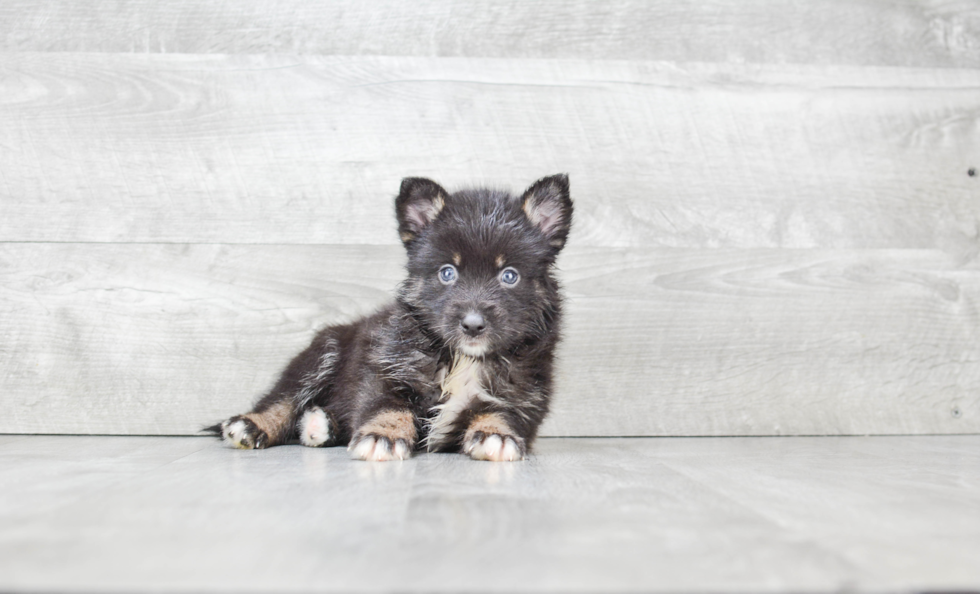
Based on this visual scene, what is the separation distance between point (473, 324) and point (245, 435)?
1.15 meters

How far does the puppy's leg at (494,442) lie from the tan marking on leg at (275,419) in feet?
Result: 3.00

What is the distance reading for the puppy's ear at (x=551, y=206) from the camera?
3.45 metres

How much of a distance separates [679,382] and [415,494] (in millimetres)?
2562

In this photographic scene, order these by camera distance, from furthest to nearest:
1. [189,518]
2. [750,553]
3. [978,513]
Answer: [978,513] → [189,518] → [750,553]

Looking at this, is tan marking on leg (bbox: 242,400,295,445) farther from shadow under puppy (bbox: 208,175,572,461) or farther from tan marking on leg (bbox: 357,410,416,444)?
tan marking on leg (bbox: 357,410,416,444)

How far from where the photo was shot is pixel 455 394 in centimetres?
339

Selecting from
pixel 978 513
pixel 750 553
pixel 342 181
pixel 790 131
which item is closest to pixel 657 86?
pixel 790 131

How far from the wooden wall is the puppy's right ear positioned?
0.81 meters

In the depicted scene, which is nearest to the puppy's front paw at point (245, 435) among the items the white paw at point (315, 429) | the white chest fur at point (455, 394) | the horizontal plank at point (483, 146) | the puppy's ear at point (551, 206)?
the white paw at point (315, 429)

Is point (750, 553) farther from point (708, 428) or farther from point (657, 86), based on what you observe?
point (657, 86)

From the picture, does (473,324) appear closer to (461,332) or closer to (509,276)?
(461,332)

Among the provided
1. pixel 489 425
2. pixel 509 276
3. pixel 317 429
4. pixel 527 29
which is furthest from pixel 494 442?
pixel 527 29

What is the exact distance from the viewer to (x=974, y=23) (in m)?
4.69

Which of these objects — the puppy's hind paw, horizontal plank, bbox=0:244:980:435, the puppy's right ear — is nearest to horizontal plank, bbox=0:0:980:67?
horizontal plank, bbox=0:244:980:435
